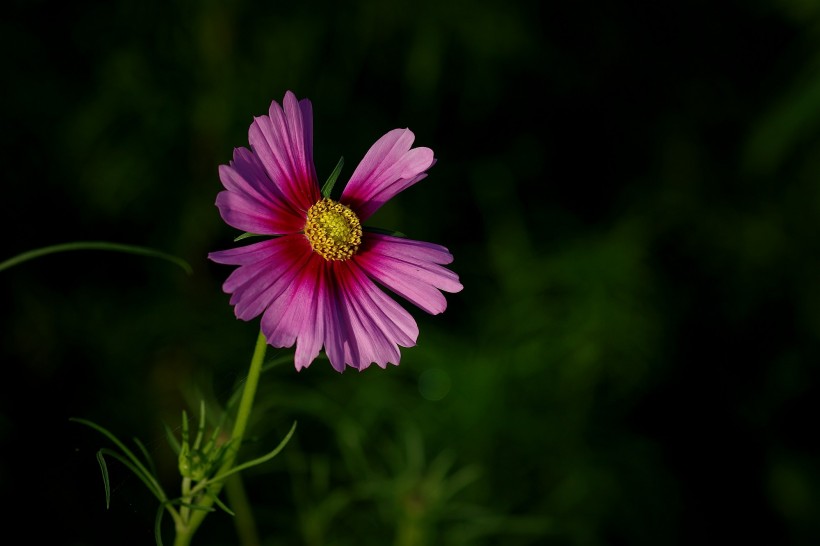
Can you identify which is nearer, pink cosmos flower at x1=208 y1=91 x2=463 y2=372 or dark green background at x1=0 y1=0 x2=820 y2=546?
pink cosmos flower at x1=208 y1=91 x2=463 y2=372

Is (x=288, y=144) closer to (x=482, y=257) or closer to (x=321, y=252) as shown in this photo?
(x=321, y=252)

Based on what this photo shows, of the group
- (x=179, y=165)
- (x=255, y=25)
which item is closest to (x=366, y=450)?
(x=179, y=165)

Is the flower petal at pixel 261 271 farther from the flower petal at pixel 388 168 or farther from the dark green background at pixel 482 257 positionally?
the dark green background at pixel 482 257

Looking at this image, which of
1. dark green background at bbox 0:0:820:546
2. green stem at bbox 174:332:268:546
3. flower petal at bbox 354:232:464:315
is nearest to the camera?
green stem at bbox 174:332:268:546

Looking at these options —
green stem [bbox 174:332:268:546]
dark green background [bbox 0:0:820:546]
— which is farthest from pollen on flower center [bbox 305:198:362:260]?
dark green background [bbox 0:0:820:546]

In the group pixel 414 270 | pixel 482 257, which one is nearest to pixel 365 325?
pixel 414 270

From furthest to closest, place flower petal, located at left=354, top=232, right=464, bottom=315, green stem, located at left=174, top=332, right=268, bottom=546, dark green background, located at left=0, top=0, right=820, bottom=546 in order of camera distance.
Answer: dark green background, located at left=0, top=0, right=820, bottom=546 < flower petal, located at left=354, top=232, right=464, bottom=315 < green stem, located at left=174, top=332, right=268, bottom=546

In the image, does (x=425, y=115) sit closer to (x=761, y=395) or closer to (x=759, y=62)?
(x=759, y=62)

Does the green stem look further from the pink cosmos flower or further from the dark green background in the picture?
the dark green background

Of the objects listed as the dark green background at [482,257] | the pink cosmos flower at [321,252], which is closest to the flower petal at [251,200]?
the pink cosmos flower at [321,252]
